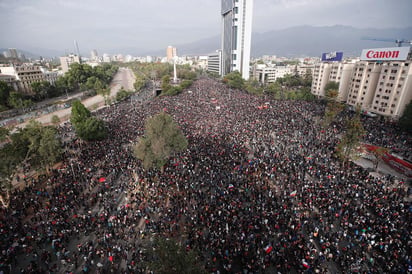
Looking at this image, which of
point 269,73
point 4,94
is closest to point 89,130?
point 4,94

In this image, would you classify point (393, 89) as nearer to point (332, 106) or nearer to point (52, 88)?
point (332, 106)

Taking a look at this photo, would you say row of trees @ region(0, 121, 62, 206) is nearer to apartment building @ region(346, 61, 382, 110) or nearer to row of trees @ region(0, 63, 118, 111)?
row of trees @ region(0, 63, 118, 111)

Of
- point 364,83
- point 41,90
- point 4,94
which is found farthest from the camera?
point 41,90

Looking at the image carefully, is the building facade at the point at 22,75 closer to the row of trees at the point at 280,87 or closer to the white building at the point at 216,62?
the row of trees at the point at 280,87

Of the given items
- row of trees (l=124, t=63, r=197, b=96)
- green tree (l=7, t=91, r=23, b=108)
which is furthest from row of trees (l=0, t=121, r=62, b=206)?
row of trees (l=124, t=63, r=197, b=96)

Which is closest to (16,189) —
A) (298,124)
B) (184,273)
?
(184,273)

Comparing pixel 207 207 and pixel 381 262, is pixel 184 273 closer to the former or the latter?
pixel 207 207
